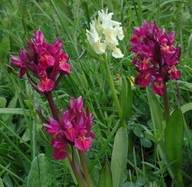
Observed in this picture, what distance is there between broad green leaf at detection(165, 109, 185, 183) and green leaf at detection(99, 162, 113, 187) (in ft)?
0.75

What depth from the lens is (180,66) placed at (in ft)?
6.38

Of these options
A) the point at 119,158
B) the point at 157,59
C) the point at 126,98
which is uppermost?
the point at 157,59

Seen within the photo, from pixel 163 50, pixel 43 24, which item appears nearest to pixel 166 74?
pixel 163 50

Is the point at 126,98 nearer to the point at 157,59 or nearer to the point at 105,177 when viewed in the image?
the point at 157,59

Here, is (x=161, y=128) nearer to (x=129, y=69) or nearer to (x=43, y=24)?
(x=129, y=69)

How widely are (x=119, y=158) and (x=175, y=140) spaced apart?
17 cm

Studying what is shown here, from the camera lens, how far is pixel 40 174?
139 centimetres

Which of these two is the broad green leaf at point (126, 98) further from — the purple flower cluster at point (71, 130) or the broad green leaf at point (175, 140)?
the purple flower cluster at point (71, 130)

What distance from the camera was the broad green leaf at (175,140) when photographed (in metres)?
1.43

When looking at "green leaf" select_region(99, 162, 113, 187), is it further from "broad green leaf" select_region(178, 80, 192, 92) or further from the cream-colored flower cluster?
"broad green leaf" select_region(178, 80, 192, 92)

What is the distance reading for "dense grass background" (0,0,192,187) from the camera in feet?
4.85

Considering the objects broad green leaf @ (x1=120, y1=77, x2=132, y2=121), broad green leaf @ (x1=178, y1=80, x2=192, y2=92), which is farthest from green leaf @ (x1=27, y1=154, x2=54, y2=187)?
broad green leaf @ (x1=178, y1=80, x2=192, y2=92)

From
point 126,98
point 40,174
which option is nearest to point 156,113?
point 126,98

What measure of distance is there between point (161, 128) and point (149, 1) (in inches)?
48.5
